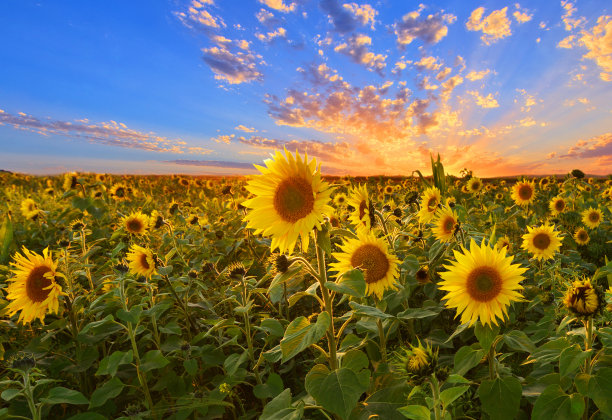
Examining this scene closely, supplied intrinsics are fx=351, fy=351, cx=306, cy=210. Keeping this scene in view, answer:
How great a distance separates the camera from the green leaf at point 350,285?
1522 mm

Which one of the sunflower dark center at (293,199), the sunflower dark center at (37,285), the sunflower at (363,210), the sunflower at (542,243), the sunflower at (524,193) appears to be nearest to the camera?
the sunflower dark center at (293,199)

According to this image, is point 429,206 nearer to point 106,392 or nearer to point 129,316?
point 129,316

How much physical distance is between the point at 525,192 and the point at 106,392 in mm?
7423

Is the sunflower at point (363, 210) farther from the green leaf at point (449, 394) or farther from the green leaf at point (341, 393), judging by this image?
the green leaf at point (449, 394)

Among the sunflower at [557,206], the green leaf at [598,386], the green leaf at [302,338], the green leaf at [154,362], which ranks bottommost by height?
the green leaf at [154,362]

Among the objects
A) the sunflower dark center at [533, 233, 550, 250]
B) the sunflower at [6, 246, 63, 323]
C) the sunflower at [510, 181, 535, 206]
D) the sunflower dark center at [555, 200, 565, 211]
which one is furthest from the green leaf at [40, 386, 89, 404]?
the sunflower dark center at [555, 200, 565, 211]

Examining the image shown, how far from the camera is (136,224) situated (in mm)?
4820

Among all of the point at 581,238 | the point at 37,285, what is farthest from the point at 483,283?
the point at 581,238

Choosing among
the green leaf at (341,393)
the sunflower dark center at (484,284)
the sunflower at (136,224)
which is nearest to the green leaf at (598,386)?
the sunflower dark center at (484,284)

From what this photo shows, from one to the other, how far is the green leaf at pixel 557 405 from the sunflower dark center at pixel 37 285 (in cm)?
338

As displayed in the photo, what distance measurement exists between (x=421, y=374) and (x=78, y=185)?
6.61m

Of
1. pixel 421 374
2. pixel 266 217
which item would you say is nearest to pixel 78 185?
pixel 266 217

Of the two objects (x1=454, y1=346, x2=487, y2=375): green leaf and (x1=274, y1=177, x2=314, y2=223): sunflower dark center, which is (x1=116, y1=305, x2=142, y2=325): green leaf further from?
(x1=454, y1=346, x2=487, y2=375): green leaf

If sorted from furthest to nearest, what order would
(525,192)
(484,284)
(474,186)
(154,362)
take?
1. (474,186)
2. (525,192)
3. (154,362)
4. (484,284)
